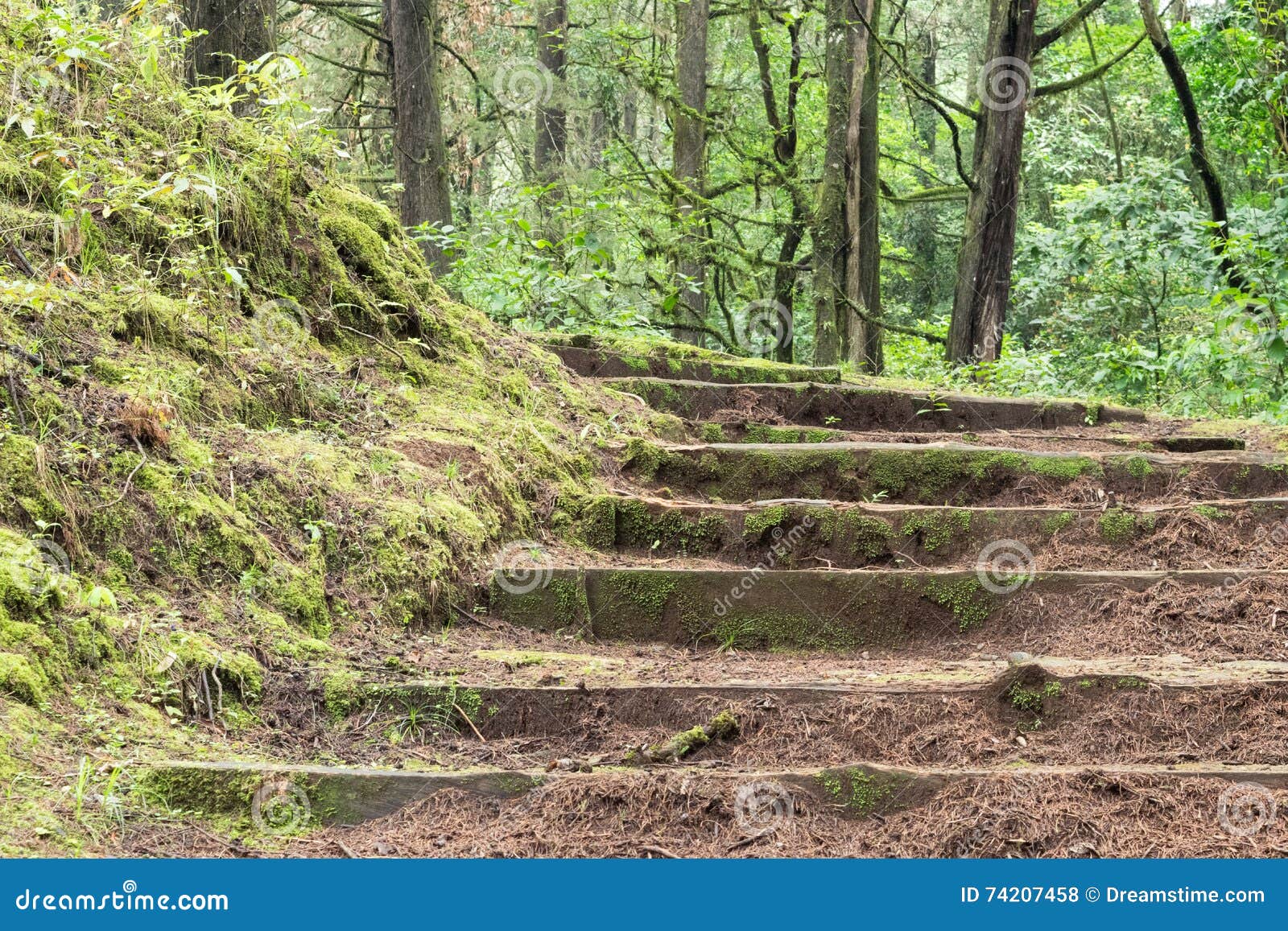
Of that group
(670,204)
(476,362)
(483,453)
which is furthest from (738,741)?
(670,204)

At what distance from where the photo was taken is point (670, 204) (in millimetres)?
13531

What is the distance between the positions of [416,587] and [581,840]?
1.65 meters

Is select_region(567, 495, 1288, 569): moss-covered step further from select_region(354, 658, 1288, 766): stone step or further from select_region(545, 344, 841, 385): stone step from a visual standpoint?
select_region(545, 344, 841, 385): stone step

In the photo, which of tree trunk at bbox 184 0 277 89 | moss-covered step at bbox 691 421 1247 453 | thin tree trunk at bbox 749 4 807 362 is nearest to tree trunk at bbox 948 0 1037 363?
thin tree trunk at bbox 749 4 807 362

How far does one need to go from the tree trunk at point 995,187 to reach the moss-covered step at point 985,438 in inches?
169

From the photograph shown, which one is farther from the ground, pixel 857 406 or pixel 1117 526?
pixel 857 406

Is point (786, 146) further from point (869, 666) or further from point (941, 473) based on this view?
point (869, 666)

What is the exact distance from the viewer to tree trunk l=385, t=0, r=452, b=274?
426 inches

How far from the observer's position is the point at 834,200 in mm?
12195

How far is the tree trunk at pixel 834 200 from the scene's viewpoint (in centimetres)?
1205
